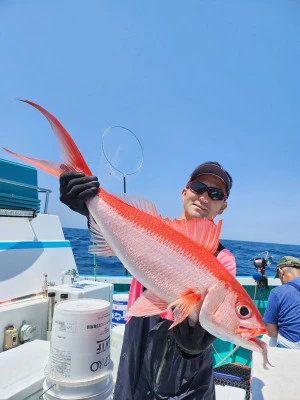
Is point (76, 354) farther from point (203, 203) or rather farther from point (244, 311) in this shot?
point (203, 203)

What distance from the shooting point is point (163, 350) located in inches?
85.6

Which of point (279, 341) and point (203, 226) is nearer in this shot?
point (203, 226)

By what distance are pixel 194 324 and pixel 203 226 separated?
1.94 ft

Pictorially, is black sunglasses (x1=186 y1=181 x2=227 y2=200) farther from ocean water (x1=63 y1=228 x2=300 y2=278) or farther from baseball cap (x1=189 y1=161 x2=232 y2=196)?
ocean water (x1=63 y1=228 x2=300 y2=278)

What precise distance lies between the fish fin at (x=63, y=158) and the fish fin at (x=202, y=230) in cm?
75

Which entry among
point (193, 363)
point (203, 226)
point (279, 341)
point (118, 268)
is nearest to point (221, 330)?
point (203, 226)

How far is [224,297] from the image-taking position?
63.2 inches

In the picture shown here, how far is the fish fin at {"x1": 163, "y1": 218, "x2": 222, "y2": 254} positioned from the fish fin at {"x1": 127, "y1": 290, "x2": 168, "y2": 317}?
417 mm

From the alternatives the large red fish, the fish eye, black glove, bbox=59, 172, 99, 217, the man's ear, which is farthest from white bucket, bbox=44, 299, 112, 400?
the man's ear

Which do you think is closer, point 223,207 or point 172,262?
point 172,262

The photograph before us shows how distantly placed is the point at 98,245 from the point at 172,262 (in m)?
0.55

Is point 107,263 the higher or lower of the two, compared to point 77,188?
lower

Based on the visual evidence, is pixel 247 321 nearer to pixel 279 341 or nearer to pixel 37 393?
pixel 37 393

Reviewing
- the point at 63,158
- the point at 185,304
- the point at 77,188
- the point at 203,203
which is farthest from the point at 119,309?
the point at 185,304
